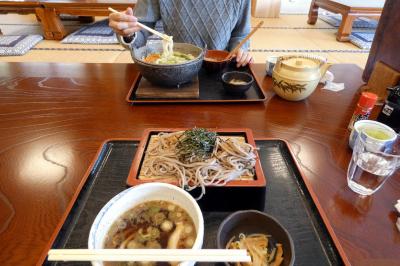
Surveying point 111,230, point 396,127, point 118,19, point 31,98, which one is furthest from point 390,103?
point 31,98

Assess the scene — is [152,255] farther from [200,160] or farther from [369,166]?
[369,166]

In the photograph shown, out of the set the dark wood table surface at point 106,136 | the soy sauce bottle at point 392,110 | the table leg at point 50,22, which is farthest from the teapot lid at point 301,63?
the table leg at point 50,22

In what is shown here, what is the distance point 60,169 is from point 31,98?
61 centimetres

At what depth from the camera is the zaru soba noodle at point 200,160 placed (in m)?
0.69

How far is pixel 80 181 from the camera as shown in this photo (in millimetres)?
802

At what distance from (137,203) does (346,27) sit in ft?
16.4

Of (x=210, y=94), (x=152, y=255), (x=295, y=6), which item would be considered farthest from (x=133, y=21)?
(x=295, y=6)

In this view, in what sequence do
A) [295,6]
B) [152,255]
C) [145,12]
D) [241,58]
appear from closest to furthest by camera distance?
[152,255], [241,58], [145,12], [295,6]

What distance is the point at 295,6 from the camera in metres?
6.65

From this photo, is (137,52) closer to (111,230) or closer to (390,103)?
(111,230)

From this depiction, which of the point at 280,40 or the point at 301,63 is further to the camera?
the point at 280,40

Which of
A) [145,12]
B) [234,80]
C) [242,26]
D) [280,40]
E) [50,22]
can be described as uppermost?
[145,12]

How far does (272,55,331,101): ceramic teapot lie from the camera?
3.80 ft

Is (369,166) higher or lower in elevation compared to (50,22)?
higher
